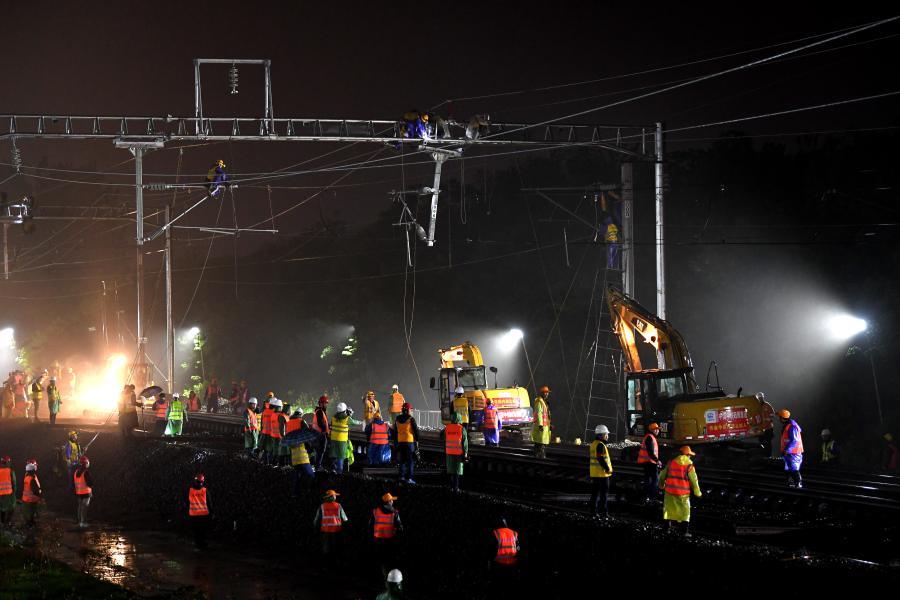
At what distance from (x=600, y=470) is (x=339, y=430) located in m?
6.38

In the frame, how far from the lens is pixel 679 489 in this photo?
14344mm

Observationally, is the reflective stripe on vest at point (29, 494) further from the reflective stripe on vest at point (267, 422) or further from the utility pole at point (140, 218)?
the utility pole at point (140, 218)

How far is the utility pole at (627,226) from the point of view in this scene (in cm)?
2756

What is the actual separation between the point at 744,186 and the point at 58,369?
125 ft

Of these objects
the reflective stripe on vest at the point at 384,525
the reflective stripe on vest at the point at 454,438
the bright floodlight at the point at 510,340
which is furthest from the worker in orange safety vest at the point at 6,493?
the bright floodlight at the point at 510,340

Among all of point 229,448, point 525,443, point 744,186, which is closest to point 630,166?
point 525,443

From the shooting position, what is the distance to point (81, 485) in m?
23.2

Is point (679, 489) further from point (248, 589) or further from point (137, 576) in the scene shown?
point (137, 576)

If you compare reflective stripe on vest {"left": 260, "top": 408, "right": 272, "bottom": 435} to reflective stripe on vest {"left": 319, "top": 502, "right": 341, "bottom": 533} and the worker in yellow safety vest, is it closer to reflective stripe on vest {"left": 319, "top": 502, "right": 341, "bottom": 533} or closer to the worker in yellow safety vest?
reflective stripe on vest {"left": 319, "top": 502, "right": 341, "bottom": 533}

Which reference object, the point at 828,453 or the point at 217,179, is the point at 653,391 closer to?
the point at 828,453

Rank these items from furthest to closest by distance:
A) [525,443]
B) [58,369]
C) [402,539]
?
[58,369] < [525,443] < [402,539]

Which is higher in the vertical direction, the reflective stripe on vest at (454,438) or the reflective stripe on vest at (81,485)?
the reflective stripe on vest at (454,438)

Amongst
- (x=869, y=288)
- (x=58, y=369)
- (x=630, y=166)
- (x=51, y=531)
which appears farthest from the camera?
(x=58, y=369)

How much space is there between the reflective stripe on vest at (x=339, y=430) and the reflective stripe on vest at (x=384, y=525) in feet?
16.3
